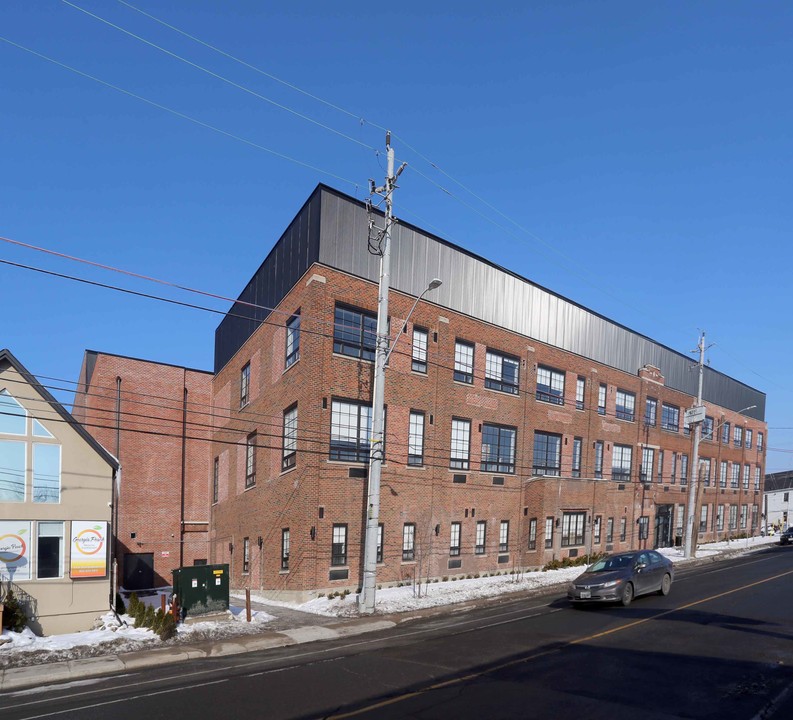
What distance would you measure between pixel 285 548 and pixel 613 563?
11.7 metres

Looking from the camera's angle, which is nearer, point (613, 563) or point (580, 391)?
point (613, 563)

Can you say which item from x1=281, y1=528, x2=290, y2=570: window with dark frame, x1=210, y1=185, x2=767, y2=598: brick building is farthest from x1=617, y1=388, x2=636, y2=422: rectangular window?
x1=281, y1=528, x2=290, y2=570: window with dark frame

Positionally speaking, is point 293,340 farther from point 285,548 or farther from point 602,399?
point 602,399

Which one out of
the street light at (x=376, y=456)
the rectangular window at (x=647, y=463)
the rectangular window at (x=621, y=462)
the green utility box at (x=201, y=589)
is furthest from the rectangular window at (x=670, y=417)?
the green utility box at (x=201, y=589)

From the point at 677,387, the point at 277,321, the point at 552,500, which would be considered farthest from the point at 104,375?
the point at 677,387

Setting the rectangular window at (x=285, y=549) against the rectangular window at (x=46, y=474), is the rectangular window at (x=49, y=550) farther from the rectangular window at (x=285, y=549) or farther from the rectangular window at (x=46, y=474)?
the rectangular window at (x=285, y=549)

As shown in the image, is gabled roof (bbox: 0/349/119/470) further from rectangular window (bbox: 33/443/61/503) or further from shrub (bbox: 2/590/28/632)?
shrub (bbox: 2/590/28/632)

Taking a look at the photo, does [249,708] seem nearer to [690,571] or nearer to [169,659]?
[169,659]

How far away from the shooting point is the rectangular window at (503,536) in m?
31.3

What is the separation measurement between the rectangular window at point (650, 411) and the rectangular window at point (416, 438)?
21124mm

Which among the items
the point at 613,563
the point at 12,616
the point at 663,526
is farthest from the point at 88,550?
the point at 663,526

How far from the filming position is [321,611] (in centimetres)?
2105

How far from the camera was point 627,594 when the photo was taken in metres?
19.6

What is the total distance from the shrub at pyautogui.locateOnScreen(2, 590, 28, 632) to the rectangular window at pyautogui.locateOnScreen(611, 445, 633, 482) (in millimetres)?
31443
